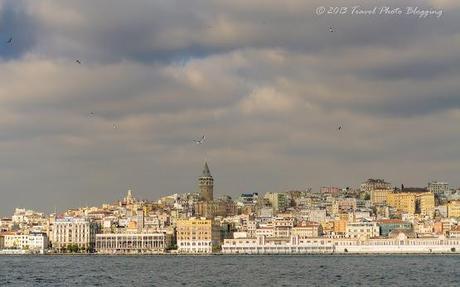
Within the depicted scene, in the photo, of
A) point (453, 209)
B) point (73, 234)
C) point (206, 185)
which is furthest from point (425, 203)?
point (73, 234)

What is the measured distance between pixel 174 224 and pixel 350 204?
3209 cm

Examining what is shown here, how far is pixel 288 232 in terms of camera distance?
110 metres

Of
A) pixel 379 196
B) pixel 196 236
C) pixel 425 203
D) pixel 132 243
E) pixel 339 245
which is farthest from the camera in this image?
pixel 379 196

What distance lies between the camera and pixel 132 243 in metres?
110

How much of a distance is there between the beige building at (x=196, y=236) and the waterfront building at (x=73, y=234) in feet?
39.7

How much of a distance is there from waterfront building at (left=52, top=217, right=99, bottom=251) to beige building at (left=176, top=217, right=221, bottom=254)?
1211 cm

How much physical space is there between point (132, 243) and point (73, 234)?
824 cm

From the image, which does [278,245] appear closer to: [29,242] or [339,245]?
[339,245]

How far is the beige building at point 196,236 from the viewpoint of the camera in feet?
350

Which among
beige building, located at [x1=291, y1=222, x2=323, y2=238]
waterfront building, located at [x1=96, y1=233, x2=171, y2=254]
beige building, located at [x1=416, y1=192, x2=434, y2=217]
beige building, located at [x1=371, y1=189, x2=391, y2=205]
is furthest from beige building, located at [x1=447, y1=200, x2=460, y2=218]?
waterfront building, located at [x1=96, y1=233, x2=171, y2=254]

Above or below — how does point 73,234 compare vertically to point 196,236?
above

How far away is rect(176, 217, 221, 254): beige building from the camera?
4205 inches

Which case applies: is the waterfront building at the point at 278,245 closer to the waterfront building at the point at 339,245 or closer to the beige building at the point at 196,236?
the waterfront building at the point at 339,245

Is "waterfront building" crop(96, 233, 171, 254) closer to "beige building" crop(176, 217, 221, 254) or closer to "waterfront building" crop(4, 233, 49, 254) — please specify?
"beige building" crop(176, 217, 221, 254)
